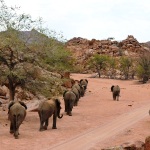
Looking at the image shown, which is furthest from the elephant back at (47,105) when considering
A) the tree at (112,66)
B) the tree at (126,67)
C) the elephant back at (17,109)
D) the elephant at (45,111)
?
the tree at (112,66)

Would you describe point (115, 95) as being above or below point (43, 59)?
below

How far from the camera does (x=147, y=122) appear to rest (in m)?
20.5

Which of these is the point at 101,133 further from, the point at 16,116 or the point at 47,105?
the point at 16,116

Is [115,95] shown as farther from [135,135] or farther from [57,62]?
[135,135]

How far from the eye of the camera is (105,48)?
98.1m

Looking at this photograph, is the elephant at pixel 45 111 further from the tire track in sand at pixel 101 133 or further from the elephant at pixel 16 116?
the tire track in sand at pixel 101 133

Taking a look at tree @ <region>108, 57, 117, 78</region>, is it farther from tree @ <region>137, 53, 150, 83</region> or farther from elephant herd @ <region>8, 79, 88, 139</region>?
elephant herd @ <region>8, 79, 88, 139</region>

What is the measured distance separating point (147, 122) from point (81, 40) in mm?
91660

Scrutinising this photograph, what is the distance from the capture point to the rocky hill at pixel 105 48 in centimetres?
9312

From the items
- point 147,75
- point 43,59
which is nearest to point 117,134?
point 43,59

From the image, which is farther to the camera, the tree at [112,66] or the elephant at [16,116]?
the tree at [112,66]

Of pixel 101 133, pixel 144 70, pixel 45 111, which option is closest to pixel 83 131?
pixel 101 133

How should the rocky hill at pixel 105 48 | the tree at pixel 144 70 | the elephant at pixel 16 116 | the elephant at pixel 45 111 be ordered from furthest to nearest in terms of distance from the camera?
the rocky hill at pixel 105 48 → the tree at pixel 144 70 → the elephant at pixel 45 111 → the elephant at pixel 16 116

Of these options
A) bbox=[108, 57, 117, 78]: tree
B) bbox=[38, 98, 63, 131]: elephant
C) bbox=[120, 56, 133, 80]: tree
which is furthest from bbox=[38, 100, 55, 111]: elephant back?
bbox=[108, 57, 117, 78]: tree
